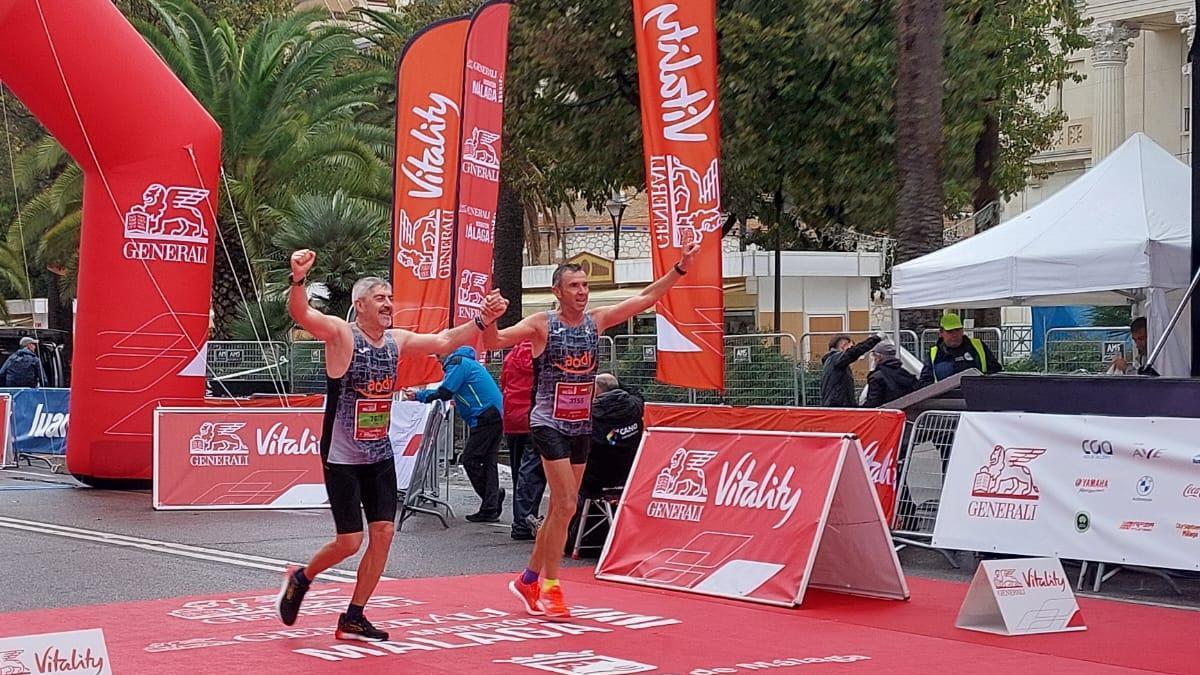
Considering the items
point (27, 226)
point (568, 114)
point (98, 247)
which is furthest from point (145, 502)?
point (27, 226)

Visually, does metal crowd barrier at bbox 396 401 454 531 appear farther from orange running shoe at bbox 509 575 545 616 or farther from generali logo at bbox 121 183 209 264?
orange running shoe at bbox 509 575 545 616

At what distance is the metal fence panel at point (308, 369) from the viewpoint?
2505cm

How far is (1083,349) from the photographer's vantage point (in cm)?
2141

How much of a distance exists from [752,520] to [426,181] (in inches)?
359

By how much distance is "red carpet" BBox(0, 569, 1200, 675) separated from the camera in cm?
743

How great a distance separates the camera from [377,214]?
3123cm

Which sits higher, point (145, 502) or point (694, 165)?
point (694, 165)

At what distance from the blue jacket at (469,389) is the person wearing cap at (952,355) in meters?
4.13

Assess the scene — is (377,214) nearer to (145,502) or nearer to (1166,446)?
(145,502)

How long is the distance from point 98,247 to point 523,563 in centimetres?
751

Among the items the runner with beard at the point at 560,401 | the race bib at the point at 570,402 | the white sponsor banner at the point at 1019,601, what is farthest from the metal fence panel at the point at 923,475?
the race bib at the point at 570,402

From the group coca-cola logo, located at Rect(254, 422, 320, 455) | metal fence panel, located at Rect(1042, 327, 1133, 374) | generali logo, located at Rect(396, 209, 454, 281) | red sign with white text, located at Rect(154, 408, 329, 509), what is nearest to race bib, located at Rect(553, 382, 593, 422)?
red sign with white text, located at Rect(154, 408, 329, 509)

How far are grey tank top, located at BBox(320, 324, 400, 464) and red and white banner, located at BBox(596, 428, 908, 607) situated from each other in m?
2.80

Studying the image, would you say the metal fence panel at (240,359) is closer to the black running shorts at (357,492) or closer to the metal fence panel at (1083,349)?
the metal fence panel at (1083,349)
